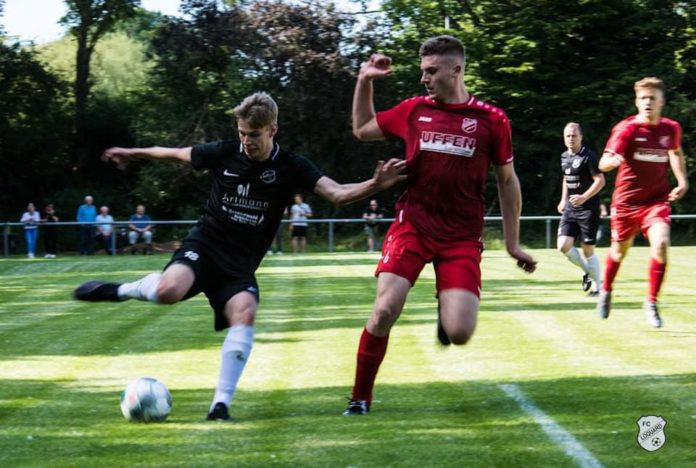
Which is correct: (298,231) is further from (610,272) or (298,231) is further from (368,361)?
(368,361)

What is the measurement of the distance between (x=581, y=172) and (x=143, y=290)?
8.67m

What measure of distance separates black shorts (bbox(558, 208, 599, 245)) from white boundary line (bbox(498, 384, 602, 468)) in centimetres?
706

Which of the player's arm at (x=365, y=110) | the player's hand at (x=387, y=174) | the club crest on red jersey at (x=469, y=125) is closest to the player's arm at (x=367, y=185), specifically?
the player's hand at (x=387, y=174)

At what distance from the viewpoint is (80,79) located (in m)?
46.2

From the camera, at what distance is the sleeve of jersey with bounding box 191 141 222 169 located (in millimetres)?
7176

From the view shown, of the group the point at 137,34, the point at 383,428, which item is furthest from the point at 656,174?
the point at 137,34

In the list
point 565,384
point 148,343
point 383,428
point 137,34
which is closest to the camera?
point 383,428

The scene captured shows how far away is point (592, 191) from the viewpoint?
13.8 m

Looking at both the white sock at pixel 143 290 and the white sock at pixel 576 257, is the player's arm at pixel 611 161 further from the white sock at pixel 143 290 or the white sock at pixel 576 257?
the white sock at pixel 143 290

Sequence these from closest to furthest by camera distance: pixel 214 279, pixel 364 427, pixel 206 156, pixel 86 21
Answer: pixel 364 427
pixel 214 279
pixel 206 156
pixel 86 21

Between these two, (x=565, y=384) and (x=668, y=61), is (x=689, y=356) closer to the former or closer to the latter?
(x=565, y=384)

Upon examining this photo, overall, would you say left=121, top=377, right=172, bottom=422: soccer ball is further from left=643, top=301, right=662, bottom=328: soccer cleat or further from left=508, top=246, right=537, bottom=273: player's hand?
left=643, top=301, right=662, bottom=328: soccer cleat

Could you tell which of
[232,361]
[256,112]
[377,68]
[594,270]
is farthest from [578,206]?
[232,361]

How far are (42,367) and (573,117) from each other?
31.9 metres
